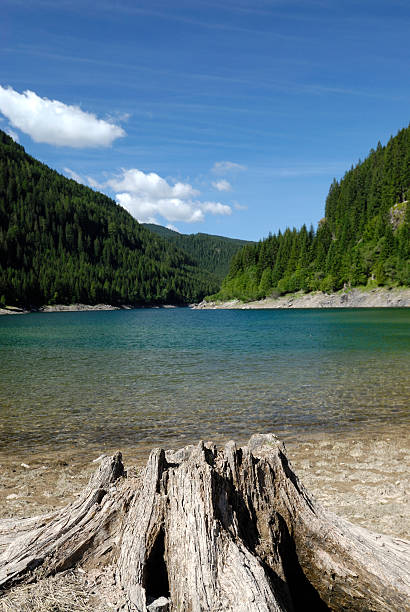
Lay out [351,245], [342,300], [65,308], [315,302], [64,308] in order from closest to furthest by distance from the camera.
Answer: [342,300] → [315,302] → [351,245] → [64,308] → [65,308]

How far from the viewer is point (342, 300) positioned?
121125 millimetres

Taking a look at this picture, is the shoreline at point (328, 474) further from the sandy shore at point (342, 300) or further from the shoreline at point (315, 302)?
the shoreline at point (315, 302)

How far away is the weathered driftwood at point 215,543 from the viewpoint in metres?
3.39

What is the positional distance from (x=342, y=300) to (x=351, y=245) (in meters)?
29.5

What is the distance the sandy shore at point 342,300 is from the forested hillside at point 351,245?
9.48 feet

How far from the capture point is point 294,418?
44.6 ft

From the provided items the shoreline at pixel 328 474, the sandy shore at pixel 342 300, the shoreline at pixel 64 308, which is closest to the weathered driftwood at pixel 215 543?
the shoreline at pixel 328 474

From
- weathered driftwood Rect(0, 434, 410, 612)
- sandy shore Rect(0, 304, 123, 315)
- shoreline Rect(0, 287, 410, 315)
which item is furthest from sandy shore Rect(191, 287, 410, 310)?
weathered driftwood Rect(0, 434, 410, 612)

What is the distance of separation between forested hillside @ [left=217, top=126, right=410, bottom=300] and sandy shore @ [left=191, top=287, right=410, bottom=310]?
9.48 ft

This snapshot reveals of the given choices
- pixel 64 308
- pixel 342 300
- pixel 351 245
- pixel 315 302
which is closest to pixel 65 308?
pixel 64 308

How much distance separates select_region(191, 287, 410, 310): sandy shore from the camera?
105094 millimetres

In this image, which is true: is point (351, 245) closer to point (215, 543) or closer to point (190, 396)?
point (190, 396)

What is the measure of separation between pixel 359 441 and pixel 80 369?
59.3 ft

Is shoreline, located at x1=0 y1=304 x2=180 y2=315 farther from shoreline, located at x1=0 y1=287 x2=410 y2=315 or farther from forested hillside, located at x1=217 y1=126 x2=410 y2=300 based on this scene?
forested hillside, located at x1=217 y1=126 x2=410 y2=300
